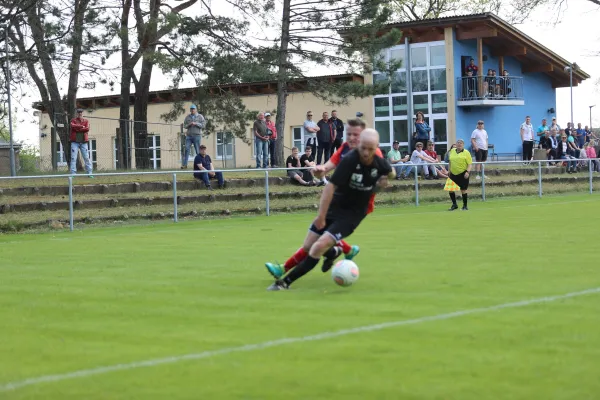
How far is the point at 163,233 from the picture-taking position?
64.6ft

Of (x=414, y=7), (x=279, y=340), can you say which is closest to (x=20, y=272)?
(x=279, y=340)

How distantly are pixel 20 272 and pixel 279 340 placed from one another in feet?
20.9

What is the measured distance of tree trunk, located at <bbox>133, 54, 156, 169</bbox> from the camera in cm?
3384

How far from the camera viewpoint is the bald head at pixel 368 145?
945cm

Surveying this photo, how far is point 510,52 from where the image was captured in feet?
165

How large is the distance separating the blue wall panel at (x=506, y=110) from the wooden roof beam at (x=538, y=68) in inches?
14.6

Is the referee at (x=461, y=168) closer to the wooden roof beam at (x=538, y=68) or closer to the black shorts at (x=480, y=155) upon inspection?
the black shorts at (x=480, y=155)

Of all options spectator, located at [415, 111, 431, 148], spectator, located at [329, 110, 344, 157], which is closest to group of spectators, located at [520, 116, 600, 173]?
spectator, located at [415, 111, 431, 148]

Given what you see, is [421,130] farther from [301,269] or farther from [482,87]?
[301,269]

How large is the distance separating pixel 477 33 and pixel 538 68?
24.4 feet

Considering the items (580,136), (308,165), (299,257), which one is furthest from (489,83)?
(299,257)

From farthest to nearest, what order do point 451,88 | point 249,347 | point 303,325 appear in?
point 451,88
point 303,325
point 249,347

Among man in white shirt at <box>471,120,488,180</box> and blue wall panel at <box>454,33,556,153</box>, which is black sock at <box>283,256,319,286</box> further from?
blue wall panel at <box>454,33,556,153</box>

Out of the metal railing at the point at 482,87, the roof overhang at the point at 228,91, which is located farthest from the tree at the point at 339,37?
the metal railing at the point at 482,87
